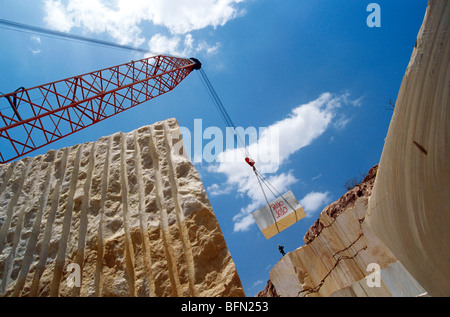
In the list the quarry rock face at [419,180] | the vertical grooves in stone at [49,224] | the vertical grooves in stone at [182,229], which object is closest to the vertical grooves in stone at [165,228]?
the vertical grooves in stone at [182,229]

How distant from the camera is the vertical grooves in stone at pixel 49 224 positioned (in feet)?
12.7

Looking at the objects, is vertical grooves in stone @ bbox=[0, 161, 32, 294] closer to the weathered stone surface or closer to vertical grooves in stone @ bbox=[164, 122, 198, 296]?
vertical grooves in stone @ bbox=[164, 122, 198, 296]

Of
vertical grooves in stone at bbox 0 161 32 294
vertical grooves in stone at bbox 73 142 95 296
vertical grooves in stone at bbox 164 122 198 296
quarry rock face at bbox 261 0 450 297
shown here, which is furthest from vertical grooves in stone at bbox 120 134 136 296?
quarry rock face at bbox 261 0 450 297

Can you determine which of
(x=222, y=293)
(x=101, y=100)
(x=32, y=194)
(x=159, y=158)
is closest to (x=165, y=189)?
(x=159, y=158)

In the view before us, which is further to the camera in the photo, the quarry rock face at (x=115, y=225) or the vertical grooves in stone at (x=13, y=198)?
the vertical grooves in stone at (x=13, y=198)

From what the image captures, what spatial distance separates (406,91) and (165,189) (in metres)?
3.16

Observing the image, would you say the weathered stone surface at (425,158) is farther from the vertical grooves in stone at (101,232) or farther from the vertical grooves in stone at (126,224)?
the vertical grooves in stone at (101,232)

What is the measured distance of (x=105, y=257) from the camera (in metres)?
3.67

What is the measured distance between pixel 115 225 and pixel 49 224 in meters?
1.26

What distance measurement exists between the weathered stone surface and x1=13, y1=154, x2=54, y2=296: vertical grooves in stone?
491cm

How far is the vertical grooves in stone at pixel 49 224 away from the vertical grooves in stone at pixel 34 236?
0.49ft

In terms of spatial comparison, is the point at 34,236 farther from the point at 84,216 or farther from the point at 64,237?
the point at 84,216

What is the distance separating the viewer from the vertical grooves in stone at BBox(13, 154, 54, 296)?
3932 mm
